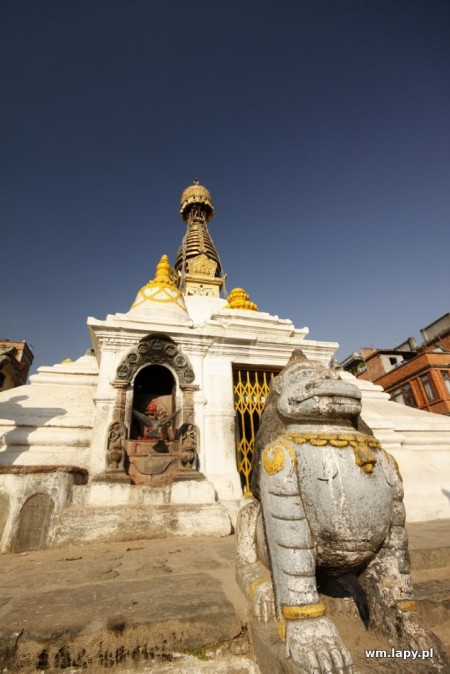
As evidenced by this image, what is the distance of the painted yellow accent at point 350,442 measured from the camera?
1898 mm

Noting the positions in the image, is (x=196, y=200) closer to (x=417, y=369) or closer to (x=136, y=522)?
(x=417, y=369)

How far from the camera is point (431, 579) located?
2.81 meters

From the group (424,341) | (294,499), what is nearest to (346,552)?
(294,499)

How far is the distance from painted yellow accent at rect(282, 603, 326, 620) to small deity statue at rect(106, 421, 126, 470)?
14.1 ft

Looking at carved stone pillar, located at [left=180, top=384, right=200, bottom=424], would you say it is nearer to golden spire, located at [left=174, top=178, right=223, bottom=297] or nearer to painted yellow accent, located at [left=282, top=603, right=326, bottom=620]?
painted yellow accent, located at [left=282, top=603, right=326, bottom=620]

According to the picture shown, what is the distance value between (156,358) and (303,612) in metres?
5.45

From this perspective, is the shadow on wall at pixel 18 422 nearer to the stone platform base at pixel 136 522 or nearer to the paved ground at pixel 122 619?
the stone platform base at pixel 136 522

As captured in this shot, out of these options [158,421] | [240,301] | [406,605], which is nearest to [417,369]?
[240,301]

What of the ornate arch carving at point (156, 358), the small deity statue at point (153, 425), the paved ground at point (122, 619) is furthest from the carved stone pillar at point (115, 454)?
the paved ground at point (122, 619)

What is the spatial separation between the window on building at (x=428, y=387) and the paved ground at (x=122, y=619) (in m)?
25.7

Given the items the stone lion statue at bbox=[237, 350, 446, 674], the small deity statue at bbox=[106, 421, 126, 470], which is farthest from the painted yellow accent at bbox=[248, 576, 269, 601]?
the small deity statue at bbox=[106, 421, 126, 470]

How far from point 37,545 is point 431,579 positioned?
4.61 meters

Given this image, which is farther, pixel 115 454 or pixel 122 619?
pixel 115 454

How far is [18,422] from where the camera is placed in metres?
6.45
